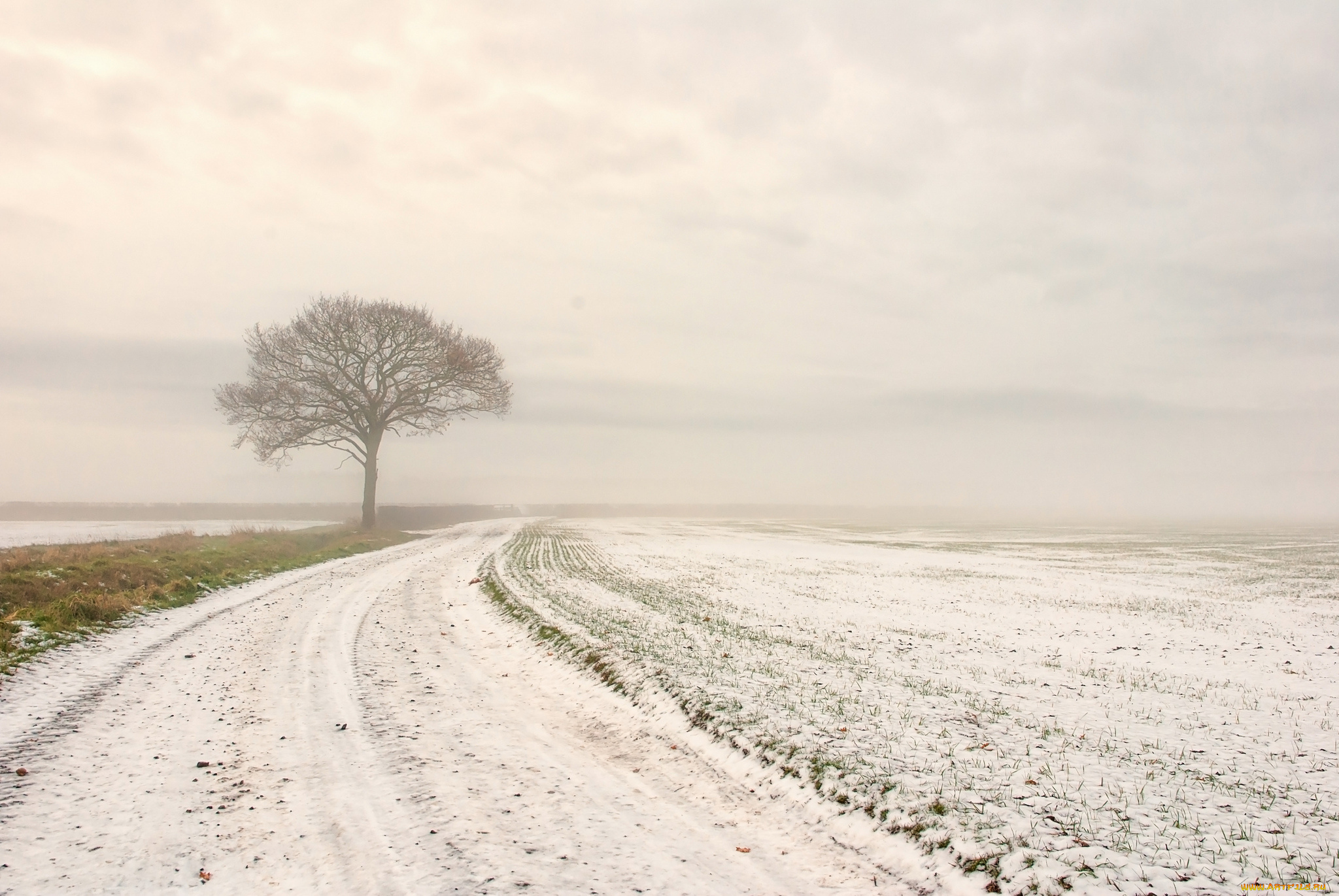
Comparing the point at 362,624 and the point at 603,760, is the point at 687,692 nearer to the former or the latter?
the point at 603,760

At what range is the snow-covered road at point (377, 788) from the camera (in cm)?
538

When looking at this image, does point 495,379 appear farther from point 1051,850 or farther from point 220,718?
point 1051,850

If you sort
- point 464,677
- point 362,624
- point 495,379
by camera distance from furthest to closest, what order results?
point 495,379
point 362,624
point 464,677

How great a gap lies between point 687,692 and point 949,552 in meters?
37.1

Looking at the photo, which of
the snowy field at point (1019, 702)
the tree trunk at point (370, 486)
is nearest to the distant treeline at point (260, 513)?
the tree trunk at point (370, 486)

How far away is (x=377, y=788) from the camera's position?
6797 mm

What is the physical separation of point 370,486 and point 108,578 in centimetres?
2894

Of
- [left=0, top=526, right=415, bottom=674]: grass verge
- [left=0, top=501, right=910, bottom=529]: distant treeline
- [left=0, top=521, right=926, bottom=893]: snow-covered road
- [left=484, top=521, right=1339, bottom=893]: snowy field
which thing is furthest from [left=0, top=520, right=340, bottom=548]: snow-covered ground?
[left=0, top=521, right=926, bottom=893]: snow-covered road

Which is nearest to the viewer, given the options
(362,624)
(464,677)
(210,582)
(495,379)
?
(464,677)

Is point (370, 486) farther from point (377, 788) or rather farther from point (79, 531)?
point (377, 788)

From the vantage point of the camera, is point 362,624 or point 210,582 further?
point 210,582

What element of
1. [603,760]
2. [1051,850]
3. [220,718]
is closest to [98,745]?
[220,718]

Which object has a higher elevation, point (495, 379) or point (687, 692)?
point (495, 379)

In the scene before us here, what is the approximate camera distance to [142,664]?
37.7 ft
